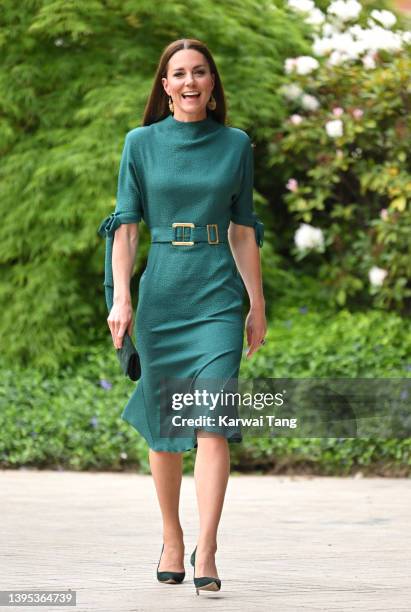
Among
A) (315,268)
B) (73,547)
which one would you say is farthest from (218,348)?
(315,268)

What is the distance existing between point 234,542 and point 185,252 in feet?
6.31

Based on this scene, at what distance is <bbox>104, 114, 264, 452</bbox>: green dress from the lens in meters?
5.19

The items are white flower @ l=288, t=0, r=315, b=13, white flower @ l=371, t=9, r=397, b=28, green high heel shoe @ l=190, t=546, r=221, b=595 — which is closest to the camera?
green high heel shoe @ l=190, t=546, r=221, b=595

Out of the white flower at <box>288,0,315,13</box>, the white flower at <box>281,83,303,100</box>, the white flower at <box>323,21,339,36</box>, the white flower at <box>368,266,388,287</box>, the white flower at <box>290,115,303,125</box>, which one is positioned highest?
the white flower at <box>288,0,315,13</box>

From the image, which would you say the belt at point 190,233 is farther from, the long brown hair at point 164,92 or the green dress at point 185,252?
the long brown hair at point 164,92

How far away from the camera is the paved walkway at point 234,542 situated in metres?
5.10

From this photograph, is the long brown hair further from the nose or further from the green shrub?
the green shrub

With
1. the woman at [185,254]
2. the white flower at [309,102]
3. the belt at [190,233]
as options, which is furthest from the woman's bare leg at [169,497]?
the white flower at [309,102]

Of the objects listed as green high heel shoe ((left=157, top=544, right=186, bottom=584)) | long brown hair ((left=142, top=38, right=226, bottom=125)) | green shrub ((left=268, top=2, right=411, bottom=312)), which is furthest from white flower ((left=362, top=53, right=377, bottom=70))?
green high heel shoe ((left=157, top=544, right=186, bottom=584))

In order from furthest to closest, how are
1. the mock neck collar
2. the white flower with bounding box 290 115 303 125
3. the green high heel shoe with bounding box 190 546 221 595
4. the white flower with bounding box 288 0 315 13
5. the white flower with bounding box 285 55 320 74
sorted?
the white flower with bounding box 288 0 315 13
the white flower with bounding box 285 55 320 74
the white flower with bounding box 290 115 303 125
the mock neck collar
the green high heel shoe with bounding box 190 546 221 595

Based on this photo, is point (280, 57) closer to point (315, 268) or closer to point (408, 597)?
point (315, 268)

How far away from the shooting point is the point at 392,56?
11.2 metres

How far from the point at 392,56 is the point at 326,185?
1.14m

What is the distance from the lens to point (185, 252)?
5.21m
